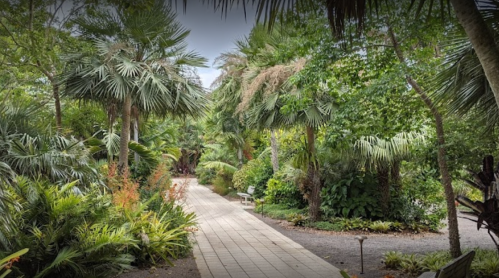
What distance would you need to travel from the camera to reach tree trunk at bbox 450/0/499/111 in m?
2.87

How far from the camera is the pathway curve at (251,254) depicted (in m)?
6.38

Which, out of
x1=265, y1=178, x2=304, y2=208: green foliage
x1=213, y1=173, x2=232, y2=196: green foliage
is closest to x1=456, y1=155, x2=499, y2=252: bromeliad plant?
x1=265, y1=178, x2=304, y2=208: green foliage

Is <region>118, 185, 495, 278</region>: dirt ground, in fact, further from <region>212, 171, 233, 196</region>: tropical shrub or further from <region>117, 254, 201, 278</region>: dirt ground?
<region>212, 171, 233, 196</region>: tropical shrub

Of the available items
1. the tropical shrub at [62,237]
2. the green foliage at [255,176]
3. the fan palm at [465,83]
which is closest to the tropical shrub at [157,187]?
the tropical shrub at [62,237]

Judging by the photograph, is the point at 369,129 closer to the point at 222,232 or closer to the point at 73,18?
the point at 222,232

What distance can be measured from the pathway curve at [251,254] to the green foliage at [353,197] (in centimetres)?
223

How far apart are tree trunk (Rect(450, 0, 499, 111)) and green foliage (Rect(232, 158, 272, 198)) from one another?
15.1 m

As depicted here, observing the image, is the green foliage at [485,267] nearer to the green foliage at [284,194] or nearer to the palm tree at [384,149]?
the palm tree at [384,149]

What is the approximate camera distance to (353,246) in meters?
8.83

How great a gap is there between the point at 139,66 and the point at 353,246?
734cm

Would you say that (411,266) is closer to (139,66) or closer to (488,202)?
(488,202)

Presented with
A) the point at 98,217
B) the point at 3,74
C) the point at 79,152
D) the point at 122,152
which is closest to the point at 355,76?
the point at 98,217

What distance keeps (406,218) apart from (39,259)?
969 centimetres

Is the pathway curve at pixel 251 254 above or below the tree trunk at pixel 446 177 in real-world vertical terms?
below
